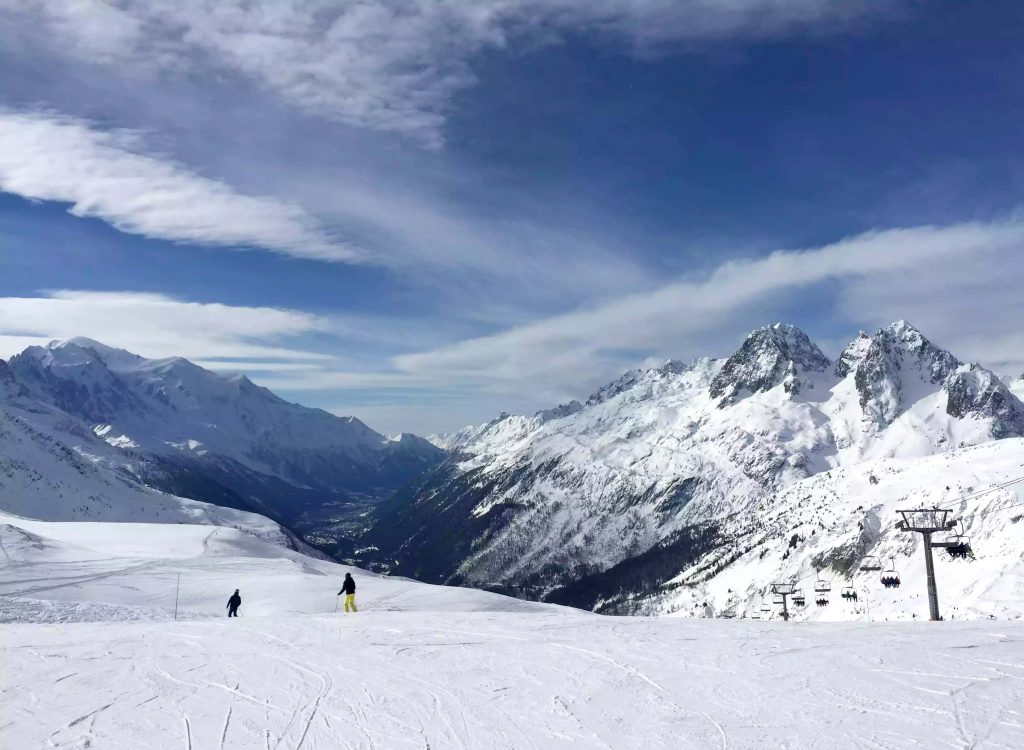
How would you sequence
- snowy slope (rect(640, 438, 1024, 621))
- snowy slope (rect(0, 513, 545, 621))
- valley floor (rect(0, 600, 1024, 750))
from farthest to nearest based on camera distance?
1. snowy slope (rect(640, 438, 1024, 621))
2. snowy slope (rect(0, 513, 545, 621))
3. valley floor (rect(0, 600, 1024, 750))

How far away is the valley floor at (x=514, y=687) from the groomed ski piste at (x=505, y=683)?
0.24ft

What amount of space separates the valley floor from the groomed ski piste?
72 millimetres

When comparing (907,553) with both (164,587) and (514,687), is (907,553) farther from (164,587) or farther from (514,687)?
(514,687)

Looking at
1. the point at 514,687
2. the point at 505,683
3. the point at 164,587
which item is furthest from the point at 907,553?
the point at 514,687

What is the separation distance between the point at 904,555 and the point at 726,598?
51598mm

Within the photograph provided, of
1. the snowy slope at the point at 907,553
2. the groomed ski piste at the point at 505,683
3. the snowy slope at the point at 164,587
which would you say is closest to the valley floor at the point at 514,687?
the groomed ski piste at the point at 505,683

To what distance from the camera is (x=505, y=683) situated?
61.8ft

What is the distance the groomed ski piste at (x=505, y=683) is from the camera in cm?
1486

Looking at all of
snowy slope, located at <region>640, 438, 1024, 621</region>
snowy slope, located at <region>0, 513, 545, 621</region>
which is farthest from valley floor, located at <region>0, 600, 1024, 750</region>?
snowy slope, located at <region>640, 438, 1024, 621</region>

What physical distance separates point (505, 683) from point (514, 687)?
1.52 feet

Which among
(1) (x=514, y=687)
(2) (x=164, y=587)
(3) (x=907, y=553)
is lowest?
(3) (x=907, y=553)

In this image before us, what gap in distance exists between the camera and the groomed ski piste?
1486 centimetres

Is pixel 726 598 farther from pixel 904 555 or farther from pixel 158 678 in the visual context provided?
pixel 158 678

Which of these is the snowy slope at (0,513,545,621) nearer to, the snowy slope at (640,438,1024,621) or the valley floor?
the valley floor
